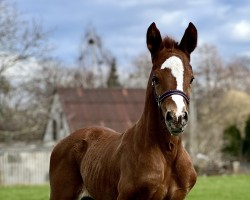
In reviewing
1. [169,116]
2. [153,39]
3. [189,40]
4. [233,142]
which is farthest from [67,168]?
[233,142]

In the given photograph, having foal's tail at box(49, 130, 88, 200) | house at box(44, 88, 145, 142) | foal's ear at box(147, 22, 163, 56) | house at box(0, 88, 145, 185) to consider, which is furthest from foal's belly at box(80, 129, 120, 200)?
house at box(44, 88, 145, 142)

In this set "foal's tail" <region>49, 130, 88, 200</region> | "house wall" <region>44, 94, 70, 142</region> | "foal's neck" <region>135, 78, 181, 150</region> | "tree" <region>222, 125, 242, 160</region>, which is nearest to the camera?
"foal's neck" <region>135, 78, 181, 150</region>

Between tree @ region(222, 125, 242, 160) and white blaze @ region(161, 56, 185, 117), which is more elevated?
white blaze @ region(161, 56, 185, 117)

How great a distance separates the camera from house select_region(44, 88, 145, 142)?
41031 mm

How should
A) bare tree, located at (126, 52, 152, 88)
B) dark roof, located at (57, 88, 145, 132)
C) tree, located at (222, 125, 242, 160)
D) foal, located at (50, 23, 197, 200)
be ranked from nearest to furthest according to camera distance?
1. foal, located at (50, 23, 197, 200)
2. dark roof, located at (57, 88, 145, 132)
3. tree, located at (222, 125, 242, 160)
4. bare tree, located at (126, 52, 152, 88)

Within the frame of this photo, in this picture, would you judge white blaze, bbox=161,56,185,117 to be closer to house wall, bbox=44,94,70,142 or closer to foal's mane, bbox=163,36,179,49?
foal's mane, bbox=163,36,179,49

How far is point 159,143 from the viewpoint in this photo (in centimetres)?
580

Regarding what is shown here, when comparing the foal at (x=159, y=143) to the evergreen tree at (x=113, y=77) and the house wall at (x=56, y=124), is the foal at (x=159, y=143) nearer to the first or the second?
the house wall at (x=56, y=124)

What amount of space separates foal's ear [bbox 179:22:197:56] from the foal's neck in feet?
1.57

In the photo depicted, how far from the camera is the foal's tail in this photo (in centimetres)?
742

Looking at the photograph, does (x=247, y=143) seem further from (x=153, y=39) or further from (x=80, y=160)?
(x=153, y=39)

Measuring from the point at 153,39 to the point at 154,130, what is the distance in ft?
2.79

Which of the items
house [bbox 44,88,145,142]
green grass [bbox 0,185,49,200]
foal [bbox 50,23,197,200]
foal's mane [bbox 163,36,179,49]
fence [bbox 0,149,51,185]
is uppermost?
foal's mane [bbox 163,36,179,49]

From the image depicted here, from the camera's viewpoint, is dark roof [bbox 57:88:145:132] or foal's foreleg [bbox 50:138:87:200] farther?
dark roof [bbox 57:88:145:132]
